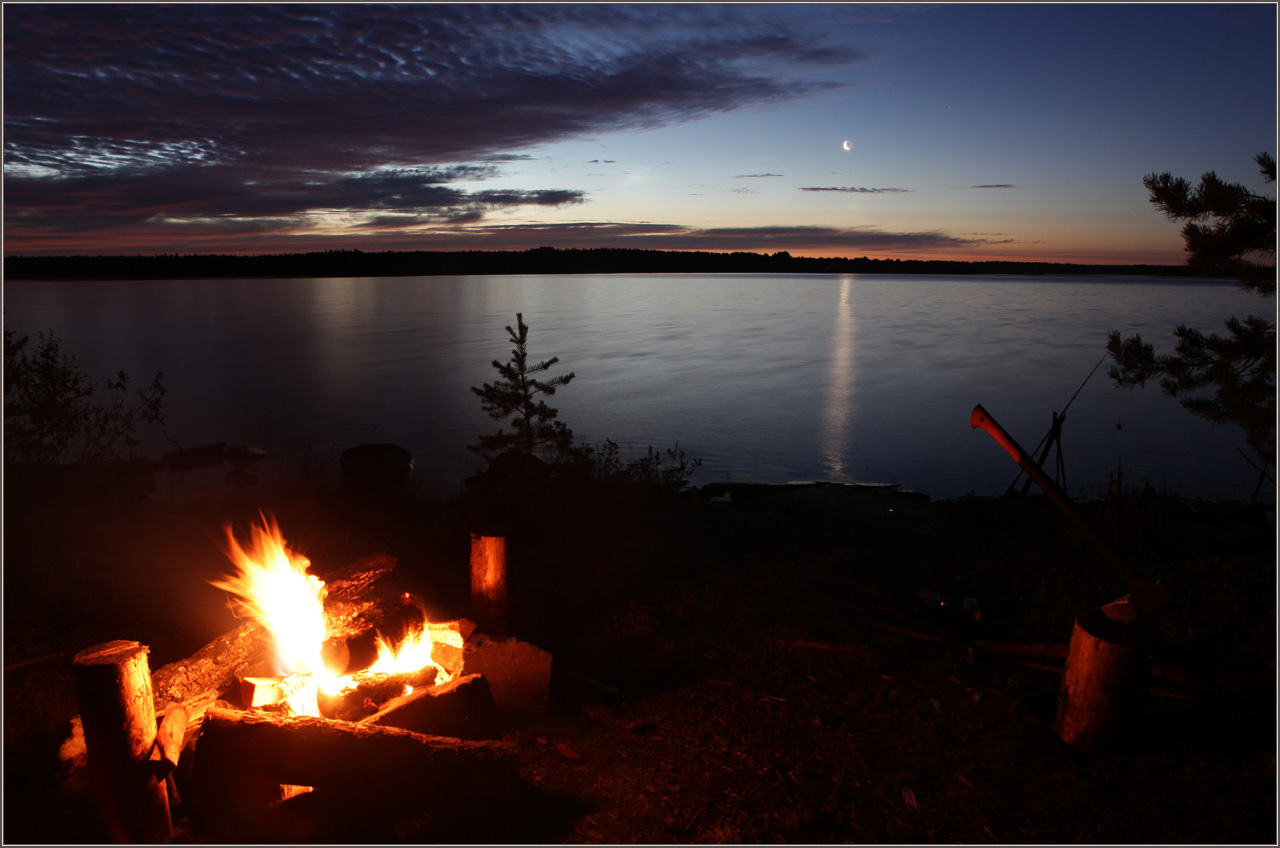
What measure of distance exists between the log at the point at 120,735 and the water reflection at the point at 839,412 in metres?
14.2

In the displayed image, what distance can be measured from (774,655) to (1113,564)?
2.36m

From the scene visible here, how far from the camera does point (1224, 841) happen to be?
3.37 metres

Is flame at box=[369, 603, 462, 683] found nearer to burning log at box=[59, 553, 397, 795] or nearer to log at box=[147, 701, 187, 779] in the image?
burning log at box=[59, 553, 397, 795]

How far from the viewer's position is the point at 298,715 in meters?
3.89

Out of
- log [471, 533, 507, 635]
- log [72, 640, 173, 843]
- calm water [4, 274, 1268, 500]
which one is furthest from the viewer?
calm water [4, 274, 1268, 500]

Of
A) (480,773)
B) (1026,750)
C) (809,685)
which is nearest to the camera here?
(480,773)

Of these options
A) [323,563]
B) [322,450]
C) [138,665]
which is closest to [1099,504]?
[323,563]

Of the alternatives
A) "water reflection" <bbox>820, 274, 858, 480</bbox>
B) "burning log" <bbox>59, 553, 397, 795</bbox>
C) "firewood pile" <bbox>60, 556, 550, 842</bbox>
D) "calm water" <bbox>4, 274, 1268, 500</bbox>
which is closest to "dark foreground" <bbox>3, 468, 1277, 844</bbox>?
"firewood pile" <bbox>60, 556, 550, 842</bbox>

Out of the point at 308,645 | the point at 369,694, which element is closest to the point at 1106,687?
the point at 369,694

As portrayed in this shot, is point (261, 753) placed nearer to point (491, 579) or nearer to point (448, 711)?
point (448, 711)

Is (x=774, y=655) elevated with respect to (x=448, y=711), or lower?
lower

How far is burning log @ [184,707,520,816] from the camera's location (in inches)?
138

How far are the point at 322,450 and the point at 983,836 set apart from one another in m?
17.6

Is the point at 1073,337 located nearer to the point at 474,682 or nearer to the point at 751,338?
the point at 751,338
